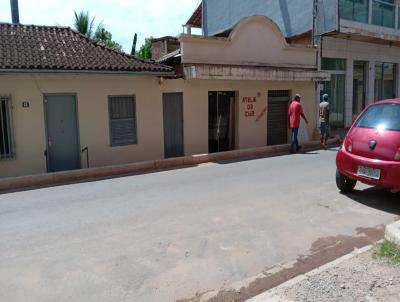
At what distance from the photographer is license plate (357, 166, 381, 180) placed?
675 cm

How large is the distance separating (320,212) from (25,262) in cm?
446

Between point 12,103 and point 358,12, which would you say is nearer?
point 12,103

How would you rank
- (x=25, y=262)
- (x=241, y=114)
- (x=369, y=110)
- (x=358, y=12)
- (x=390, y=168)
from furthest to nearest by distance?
1. (x=358, y=12)
2. (x=241, y=114)
3. (x=369, y=110)
4. (x=390, y=168)
5. (x=25, y=262)

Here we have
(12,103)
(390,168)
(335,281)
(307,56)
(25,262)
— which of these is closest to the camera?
(335,281)

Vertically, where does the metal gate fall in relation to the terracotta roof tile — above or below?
below

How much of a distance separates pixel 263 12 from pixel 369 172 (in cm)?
1565


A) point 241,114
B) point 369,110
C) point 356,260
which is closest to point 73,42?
point 241,114

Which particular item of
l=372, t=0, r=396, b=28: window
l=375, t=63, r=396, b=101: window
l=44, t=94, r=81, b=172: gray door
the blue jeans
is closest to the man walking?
the blue jeans

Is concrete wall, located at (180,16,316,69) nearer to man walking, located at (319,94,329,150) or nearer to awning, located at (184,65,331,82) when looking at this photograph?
awning, located at (184,65,331,82)

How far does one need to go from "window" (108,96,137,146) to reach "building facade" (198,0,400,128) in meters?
7.96

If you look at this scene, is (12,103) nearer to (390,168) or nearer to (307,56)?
(390,168)

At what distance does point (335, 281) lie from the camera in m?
3.98

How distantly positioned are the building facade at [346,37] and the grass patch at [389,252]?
13.9 meters

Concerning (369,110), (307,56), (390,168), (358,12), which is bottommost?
(390,168)
